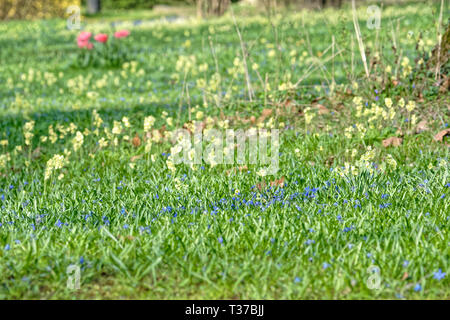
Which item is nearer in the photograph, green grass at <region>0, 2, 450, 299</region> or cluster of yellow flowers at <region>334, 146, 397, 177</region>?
green grass at <region>0, 2, 450, 299</region>

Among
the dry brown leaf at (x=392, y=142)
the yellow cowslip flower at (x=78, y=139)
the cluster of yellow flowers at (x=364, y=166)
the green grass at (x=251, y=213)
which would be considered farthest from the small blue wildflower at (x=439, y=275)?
the yellow cowslip flower at (x=78, y=139)

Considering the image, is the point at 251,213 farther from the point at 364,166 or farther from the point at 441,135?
the point at 441,135

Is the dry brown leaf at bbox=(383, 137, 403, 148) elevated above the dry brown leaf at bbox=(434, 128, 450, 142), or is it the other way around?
the dry brown leaf at bbox=(434, 128, 450, 142)

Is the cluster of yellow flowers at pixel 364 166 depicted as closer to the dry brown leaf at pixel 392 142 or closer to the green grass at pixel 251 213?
the green grass at pixel 251 213

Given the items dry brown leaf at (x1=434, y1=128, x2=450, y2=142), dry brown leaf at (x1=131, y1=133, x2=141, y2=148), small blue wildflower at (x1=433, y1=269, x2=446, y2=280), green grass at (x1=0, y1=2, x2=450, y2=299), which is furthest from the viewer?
dry brown leaf at (x1=131, y1=133, x2=141, y2=148)

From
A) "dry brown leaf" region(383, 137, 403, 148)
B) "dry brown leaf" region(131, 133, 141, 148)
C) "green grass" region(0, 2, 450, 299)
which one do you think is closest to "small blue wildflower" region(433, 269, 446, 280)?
"green grass" region(0, 2, 450, 299)

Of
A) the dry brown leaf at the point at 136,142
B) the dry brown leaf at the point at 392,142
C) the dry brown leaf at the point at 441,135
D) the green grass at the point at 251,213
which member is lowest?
the dry brown leaf at the point at 136,142

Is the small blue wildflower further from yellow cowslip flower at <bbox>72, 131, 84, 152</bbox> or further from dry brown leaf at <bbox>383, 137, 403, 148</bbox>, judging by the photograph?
yellow cowslip flower at <bbox>72, 131, 84, 152</bbox>

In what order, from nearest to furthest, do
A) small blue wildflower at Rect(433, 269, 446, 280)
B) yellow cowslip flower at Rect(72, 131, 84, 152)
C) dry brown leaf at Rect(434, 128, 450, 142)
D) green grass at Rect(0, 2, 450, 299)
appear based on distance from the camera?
small blue wildflower at Rect(433, 269, 446, 280) < green grass at Rect(0, 2, 450, 299) < yellow cowslip flower at Rect(72, 131, 84, 152) < dry brown leaf at Rect(434, 128, 450, 142)

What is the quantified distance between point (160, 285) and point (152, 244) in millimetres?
A: 364

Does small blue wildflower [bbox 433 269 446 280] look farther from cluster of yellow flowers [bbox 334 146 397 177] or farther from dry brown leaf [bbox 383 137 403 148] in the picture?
dry brown leaf [bbox 383 137 403 148]

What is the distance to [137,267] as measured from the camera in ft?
10.6

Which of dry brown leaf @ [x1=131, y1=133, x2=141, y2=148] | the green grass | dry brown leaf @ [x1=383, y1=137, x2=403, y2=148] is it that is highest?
dry brown leaf @ [x1=383, y1=137, x2=403, y2=148]

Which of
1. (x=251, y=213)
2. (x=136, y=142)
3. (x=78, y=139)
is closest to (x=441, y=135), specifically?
(x=251, y=213)
